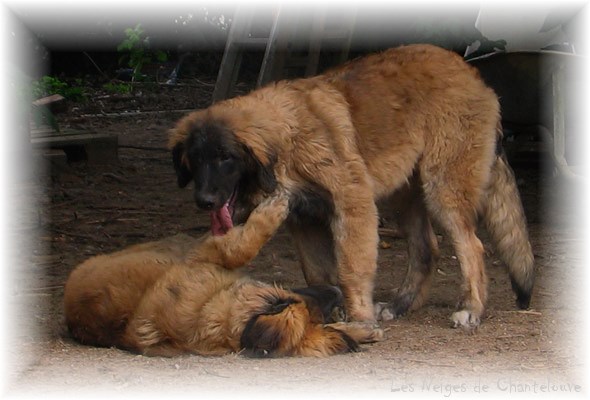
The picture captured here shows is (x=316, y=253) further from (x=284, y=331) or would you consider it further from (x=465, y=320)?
(x=284, y=331)

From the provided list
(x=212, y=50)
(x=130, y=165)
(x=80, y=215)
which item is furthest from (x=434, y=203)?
(x=212, y=50)

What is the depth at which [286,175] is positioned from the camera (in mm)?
6051

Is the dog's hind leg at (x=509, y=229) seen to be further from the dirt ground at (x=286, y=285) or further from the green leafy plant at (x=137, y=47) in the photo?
the green leafy plant at (x=137, y=47)

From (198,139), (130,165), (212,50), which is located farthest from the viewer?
(212,50)

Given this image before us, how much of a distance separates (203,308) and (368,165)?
5.33 feet

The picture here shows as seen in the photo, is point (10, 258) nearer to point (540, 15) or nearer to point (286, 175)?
point (286, 175)

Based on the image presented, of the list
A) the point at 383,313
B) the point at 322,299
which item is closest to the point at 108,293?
the point at 322,299

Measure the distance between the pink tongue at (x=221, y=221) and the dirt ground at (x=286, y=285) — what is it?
102 centimetres

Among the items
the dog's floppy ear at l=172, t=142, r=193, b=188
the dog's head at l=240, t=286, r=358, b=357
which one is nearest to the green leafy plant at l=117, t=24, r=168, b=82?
the dog's floppy ear at l=172, t=142, r=193, b=188

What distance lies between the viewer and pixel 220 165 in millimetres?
5875

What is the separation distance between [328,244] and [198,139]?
1.21 metres

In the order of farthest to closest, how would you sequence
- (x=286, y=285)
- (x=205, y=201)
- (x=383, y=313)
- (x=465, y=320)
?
(x=286, y=285) < (x=383, y=313) < (x=465, y=320) < (x=205, y=201)

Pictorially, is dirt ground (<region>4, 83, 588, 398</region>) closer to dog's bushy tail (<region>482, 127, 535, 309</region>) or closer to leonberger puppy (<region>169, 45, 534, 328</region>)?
dog's bushy tail (<region>482, 127, 535, 309</region>)

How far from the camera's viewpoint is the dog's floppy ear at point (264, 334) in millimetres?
5156
